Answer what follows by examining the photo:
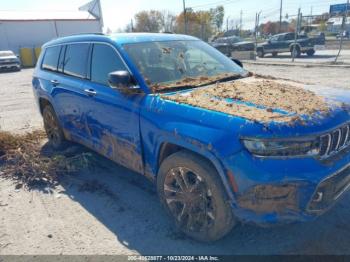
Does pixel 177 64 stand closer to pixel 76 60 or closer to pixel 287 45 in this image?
pixel 76 60

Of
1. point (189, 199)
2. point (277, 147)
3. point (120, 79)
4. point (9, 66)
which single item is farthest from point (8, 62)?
point (277, 147)

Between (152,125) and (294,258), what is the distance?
1709 millimetres

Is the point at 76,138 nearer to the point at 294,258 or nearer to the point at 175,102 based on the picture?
the point at 175,102

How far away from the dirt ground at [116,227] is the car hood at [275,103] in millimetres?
1137

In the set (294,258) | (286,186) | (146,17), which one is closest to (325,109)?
(286,186)

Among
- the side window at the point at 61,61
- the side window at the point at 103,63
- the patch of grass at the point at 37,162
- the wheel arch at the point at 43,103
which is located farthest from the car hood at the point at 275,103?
the wheel arch at the point at 43,103

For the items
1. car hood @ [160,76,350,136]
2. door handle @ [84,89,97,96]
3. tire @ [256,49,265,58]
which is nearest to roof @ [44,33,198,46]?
door handle @ [84,89,97,96]

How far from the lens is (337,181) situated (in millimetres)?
2617

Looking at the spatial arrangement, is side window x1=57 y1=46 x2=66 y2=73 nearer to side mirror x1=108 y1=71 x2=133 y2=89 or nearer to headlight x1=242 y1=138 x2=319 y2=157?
side mirror x1=108 y1=71 x2=133 y2=89

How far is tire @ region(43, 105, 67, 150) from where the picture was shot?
5.33 m

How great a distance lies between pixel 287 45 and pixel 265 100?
2356 cm

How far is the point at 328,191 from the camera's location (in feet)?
8.42

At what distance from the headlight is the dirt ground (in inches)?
39.0

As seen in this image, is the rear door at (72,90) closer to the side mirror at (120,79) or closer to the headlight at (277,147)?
the side mirror at (120,79)
